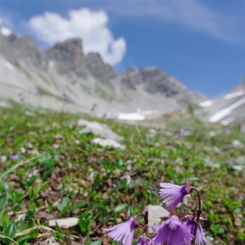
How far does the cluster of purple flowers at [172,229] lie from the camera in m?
1.27

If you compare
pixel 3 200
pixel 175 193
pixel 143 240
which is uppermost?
pixel 175 193

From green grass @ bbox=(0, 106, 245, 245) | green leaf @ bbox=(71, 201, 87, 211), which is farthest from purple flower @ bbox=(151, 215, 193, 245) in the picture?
green leaf @ bbox=(71, 201, 87, 211)

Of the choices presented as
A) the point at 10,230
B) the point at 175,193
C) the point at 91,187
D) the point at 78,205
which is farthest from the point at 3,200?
the point at 175,193

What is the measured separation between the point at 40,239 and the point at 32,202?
0.95 m

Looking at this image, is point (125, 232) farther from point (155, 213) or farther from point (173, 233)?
point (155, 213)

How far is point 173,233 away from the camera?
4.25 ft

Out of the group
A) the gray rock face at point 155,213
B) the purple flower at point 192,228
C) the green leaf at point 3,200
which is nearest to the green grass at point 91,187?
the green leaf at point 3,200

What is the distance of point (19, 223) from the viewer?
2967mm

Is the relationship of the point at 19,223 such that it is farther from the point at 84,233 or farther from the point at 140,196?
the point at 140,196

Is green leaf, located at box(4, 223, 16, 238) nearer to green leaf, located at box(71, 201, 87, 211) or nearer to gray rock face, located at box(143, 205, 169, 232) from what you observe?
green leaf, located at box(71, 201, 87, 211)

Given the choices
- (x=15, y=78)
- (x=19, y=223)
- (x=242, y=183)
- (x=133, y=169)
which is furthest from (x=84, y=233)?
(x=15, y=78)

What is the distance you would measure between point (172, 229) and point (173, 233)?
0.19 ft

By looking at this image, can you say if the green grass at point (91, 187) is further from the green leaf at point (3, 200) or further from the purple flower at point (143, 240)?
the purple flower at point (143, 240)

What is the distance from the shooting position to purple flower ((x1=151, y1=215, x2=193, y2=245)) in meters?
1.26
